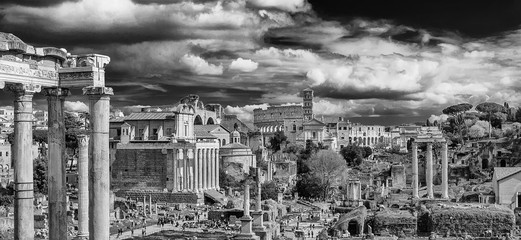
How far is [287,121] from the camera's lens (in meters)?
130

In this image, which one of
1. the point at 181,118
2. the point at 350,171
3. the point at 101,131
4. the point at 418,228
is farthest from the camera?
the point at 350,171

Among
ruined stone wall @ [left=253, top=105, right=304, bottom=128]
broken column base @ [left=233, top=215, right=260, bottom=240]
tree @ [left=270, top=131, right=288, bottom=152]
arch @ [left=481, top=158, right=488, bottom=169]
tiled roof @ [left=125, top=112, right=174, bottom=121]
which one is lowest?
broken column base @ [left=233, top=215, right=260, bottom=240]

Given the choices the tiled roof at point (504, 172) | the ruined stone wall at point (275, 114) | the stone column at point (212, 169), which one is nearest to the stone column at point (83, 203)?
the tiled roof at point (504, 172)

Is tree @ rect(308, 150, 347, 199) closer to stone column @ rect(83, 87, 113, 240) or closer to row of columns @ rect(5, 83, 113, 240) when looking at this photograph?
row of columns @ rect(5, 83, 113, 240)

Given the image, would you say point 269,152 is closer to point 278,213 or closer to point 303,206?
point 303,206

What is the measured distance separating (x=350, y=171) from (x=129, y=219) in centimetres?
3945

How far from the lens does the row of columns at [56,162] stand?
543 inches

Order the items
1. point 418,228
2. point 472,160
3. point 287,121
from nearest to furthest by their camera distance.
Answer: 1. point 418,228
2. point 472,160
3. point 287,121

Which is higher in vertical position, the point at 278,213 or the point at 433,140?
the point at 433,140

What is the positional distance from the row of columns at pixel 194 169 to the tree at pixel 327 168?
1312 centimetres

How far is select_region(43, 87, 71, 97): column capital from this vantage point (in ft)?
48.1

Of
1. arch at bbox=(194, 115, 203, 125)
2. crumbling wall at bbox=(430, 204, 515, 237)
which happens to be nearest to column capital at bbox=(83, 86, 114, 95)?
crumbling wall at bbox=(430, 204, 515, 237)

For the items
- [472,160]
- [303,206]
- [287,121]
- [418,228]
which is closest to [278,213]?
[303,206]

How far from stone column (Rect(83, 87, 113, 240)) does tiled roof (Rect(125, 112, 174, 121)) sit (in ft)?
172
